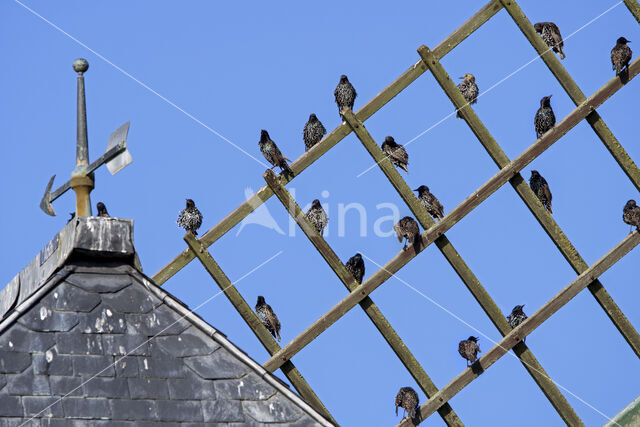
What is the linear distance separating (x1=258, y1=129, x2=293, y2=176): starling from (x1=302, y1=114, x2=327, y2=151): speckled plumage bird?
1.16ft

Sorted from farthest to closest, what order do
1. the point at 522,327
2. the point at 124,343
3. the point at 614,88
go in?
the point at 614,88
the point at 522,327
the point at 124,343

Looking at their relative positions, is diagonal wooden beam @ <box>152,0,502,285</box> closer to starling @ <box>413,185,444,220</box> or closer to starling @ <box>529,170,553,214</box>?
starling @ <box>413,185,444,220</box>

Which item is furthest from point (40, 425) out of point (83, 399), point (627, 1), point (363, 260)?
point (627, 1)

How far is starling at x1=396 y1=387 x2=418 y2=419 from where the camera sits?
397 inches

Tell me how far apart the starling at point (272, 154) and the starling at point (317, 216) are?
1.45ft

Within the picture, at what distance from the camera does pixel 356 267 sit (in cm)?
1043

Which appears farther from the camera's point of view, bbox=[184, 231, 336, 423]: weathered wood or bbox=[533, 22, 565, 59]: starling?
bbox=[533, 22, 565, 59]: starling

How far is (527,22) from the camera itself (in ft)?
35.9

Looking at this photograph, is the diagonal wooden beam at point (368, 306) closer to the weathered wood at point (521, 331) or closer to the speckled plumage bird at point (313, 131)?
the weathered wood at point (521, 331)

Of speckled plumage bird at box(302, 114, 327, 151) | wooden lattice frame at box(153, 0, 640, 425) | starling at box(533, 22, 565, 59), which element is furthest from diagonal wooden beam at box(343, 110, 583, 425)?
starling at box(533, 22, 565, 59)

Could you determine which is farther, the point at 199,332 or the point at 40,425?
the point at 199,332

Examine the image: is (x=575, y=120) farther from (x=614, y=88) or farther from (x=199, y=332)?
(x=199, y=332)

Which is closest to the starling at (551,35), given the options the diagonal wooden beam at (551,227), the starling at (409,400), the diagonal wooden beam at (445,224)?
the diagonal wooden beam at (445,224)

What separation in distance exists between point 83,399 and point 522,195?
512 cm
